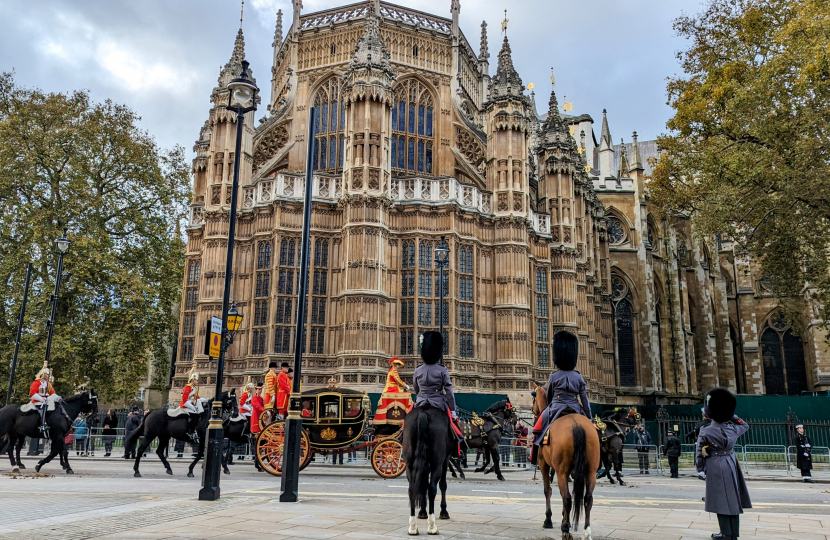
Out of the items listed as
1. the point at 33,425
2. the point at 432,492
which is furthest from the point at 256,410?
the point at 432,492

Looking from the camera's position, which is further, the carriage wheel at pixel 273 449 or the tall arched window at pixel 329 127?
the tall arched window at pixel 329 127

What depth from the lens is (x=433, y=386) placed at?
7.84 m

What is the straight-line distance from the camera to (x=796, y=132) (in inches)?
766

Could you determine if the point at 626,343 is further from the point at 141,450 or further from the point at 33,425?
the point at 33,425

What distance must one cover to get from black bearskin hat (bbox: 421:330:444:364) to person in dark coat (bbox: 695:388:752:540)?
3.16 meters

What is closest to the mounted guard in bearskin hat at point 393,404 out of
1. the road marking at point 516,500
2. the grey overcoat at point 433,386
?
the road marking at point 516,500

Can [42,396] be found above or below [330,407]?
above

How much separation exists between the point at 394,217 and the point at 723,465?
882 inches

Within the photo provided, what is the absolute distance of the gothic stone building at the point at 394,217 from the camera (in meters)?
27.2

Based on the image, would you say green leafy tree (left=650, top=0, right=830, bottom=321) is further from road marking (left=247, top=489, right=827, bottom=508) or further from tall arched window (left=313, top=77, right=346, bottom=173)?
tall arched window (left=313, top=77, right=346, bottom=173)

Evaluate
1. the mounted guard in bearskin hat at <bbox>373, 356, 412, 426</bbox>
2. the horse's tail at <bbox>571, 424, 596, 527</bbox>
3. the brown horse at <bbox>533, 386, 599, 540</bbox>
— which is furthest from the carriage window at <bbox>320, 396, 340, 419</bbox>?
the horse's tail at <bbox>571, 424, 596, 527</bbox>

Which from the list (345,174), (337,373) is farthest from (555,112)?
(337,373)

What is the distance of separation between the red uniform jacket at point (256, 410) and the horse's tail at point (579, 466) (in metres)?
9.48

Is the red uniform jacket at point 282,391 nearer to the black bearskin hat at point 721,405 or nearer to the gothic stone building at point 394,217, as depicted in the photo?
the black bearskin hat at point 721,405
